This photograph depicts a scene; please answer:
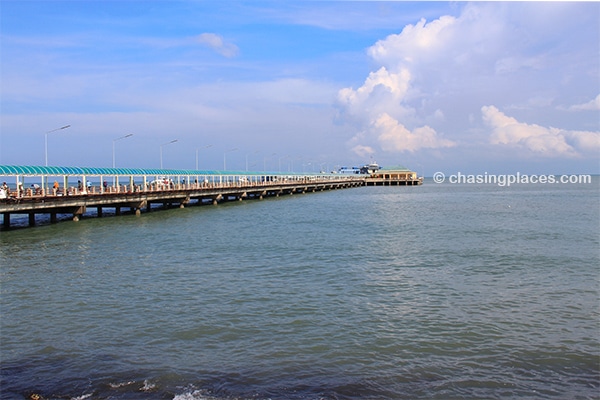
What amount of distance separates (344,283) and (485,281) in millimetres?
4409

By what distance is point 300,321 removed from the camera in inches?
464

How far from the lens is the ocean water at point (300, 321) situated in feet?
27.8

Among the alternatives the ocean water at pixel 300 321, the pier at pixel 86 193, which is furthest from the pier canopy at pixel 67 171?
the ocean water at pixel 300 321

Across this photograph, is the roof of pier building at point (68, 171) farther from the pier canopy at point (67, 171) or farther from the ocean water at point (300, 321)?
the ocean water at point (300, 321)

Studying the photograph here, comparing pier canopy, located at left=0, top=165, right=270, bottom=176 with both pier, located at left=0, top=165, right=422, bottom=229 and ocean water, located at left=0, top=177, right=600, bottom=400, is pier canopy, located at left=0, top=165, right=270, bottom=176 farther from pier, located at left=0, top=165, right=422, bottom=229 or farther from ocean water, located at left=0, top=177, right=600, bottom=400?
ocean water, located at left=0, top=177, right=600, bottom=400

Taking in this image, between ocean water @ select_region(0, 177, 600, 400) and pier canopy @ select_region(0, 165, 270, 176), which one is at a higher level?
pier canopy @ select_region(0, 165, 270, 176)

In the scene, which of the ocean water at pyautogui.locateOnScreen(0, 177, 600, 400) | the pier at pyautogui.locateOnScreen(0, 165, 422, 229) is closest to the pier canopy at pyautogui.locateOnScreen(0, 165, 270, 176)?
the pier at pyautogui.locateOnScreen(0, 165, 422, 229)

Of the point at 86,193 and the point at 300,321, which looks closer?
the point at 300,321

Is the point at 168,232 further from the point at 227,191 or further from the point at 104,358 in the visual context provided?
the point at 227,191

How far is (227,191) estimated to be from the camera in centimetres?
5769

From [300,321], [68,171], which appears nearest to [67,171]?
[68,171]

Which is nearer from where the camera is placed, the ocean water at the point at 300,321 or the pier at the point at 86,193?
the ocean water at the point at 300,321

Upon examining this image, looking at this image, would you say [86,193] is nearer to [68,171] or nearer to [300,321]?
[68,171]

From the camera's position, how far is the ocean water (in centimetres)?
848
